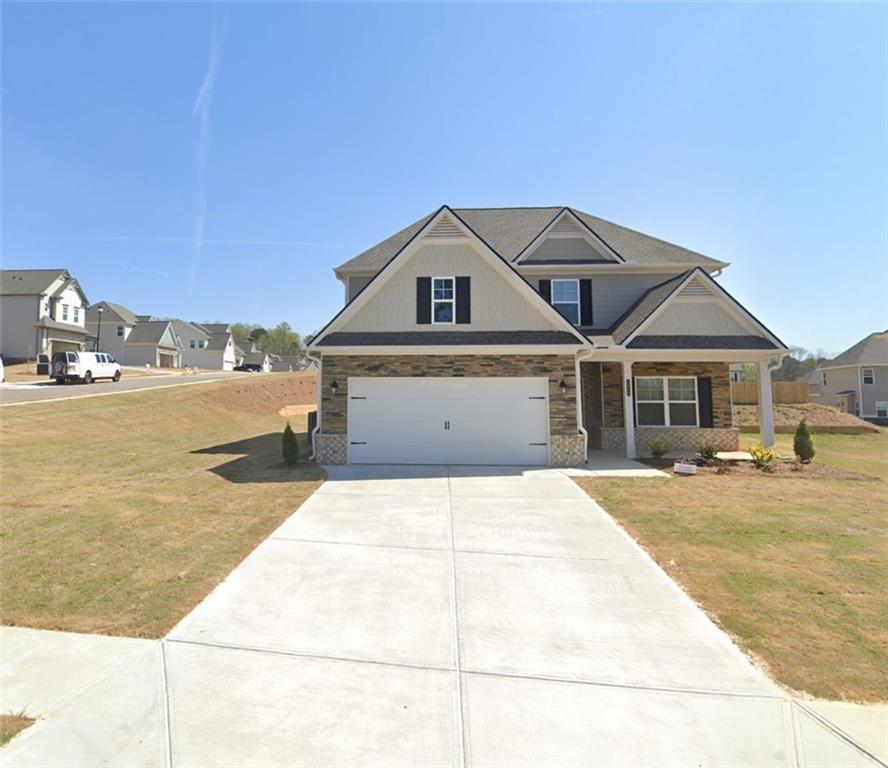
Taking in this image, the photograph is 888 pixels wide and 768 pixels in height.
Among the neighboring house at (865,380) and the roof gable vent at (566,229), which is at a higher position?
the roof gable vent at (566,229)

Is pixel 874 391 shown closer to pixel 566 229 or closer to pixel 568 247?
pixel 568 247

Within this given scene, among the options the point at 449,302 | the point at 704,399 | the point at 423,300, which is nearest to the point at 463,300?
the point at 449,302

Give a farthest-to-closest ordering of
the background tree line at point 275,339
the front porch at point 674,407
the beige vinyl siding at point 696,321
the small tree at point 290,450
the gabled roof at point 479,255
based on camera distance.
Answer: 1. the background tree line at point 275,339
2. the front porch at point 674,407
3. the beige vinyl siding at point 696,321
4. the gabled roof at point 479,255
5. the small tree at point 290,450

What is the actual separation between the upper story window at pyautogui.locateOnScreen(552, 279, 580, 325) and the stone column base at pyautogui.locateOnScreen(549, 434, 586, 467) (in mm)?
5807

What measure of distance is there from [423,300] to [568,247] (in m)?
6.97

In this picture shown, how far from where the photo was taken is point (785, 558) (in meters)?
6.26

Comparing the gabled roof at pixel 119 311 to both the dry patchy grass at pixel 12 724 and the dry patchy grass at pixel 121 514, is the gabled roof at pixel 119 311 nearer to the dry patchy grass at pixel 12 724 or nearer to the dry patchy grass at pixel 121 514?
the dry patchy grass at pixel 121 514

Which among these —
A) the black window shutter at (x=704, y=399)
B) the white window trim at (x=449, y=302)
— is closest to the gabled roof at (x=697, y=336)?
the black window shutter at (x=704, y=399)

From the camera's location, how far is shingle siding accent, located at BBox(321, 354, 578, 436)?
12906 mm

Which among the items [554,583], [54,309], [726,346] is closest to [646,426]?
[726,346]

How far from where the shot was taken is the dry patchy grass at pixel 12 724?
3014 mm

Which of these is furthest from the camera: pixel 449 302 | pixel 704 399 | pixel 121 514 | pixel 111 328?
pixel 111 328

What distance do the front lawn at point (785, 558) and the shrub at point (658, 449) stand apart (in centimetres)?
250

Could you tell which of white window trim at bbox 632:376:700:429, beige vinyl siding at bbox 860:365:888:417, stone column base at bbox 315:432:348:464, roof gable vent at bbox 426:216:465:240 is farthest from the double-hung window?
beige vinyl siding at bbox 860:365:888:417
